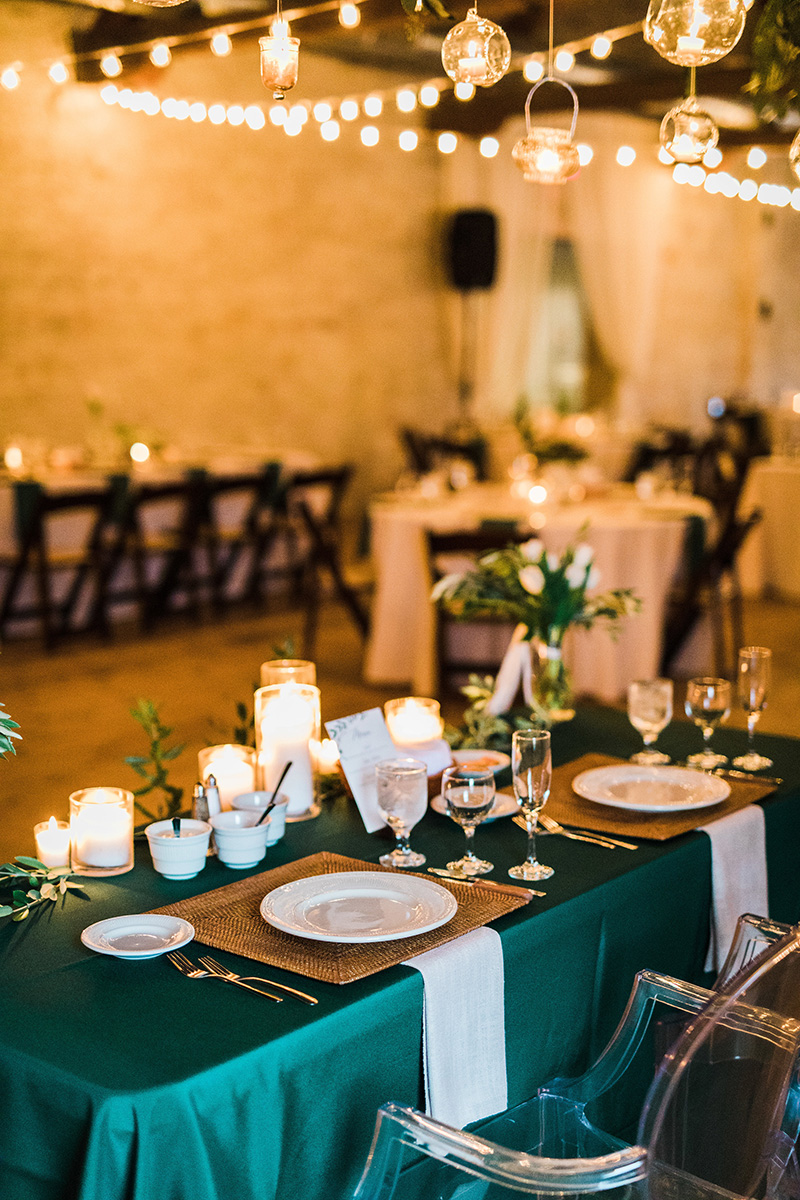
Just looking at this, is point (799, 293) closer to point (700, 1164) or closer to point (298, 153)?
point (298, 153)

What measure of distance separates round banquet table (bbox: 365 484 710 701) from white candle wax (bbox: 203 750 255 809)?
11.4ft

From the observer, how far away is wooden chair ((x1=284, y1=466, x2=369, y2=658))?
20.7ft

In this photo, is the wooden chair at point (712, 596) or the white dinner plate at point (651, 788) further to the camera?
the wooden chair at point (712, 596)

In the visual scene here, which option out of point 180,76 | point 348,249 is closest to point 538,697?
point 180,76

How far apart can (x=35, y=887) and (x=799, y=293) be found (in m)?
14.1

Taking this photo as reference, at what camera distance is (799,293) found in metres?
14.4

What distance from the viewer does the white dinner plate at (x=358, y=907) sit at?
5.45 ft

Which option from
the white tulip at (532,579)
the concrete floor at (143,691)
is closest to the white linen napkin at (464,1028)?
the white tulip at (532,579)

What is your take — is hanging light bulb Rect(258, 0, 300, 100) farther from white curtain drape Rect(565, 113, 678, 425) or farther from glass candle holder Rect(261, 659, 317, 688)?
white curtain drape Rect(565, 113, 678, 425)

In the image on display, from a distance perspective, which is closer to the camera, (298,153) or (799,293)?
(298,153)

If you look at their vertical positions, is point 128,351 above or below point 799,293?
below

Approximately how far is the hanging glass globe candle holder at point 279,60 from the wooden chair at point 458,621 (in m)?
2.88

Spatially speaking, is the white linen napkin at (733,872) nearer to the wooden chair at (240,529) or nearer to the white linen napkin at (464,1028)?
the white linen napkin at (464,1028)

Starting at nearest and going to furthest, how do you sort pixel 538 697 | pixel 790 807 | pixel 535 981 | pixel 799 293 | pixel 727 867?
pixel 535 981
pixel 727 867
pixel 790 807
pixel 538 697
pixel 799 293
